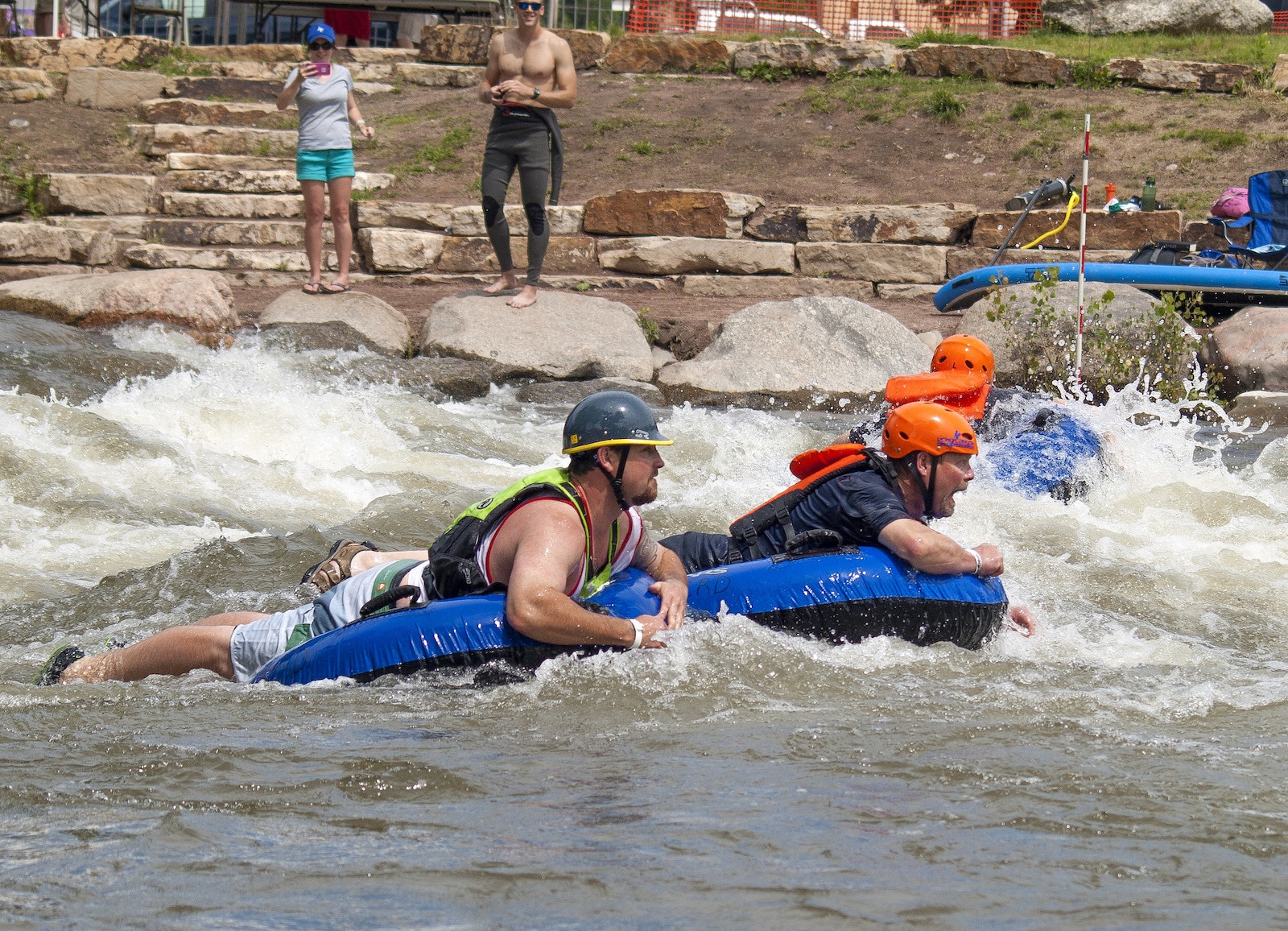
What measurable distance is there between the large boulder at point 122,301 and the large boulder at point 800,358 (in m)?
3.43

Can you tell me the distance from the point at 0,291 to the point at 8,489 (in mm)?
3914

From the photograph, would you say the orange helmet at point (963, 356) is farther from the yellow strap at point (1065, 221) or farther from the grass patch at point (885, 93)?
the grass patch at point (885, 93)

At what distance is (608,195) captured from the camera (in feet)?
42.9

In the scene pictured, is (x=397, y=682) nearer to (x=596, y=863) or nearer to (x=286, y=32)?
(x=596, y=863)

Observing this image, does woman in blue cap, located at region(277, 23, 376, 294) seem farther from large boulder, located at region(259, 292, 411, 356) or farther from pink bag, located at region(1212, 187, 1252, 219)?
pink bag, located at region(1212, 187, 1252, 219)

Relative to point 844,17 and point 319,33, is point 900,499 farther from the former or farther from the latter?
point 844,17

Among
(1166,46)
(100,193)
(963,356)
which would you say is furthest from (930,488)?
(1166,46)

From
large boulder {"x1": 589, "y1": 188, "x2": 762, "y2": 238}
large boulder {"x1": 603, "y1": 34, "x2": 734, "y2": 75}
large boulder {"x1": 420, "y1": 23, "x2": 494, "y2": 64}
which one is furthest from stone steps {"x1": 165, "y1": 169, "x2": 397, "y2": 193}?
large boulder {"x1": 603, "y1": 34, "x2": 734, "y2": 75}

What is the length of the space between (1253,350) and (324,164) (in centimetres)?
737

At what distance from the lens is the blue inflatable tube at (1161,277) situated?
1137 centimetres

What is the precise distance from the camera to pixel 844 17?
64.2 ft

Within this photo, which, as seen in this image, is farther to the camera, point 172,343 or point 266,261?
point 266,261

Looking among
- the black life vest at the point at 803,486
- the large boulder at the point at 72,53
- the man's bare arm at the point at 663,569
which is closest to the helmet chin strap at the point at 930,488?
the black life vest at the point at 803,486

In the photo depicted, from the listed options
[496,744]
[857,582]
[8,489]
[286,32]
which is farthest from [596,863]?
[286,32]
